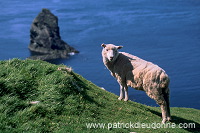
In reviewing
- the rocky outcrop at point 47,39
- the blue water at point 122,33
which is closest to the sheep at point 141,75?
the blue water at point 122,33

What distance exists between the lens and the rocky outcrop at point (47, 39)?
131375 millimetres

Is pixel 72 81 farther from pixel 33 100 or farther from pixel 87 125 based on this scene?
pixel 87 125

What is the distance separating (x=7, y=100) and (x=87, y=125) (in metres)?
3.19

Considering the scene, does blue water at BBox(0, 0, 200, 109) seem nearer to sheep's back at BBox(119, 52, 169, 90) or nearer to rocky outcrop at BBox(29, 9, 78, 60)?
rocky outcrop at BBox(29, 9, 78, 60)

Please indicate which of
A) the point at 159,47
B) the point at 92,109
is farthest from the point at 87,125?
the point at 159,47

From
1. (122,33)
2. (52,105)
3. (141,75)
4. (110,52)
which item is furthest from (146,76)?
(122,33)

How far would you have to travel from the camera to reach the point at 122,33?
13075 centimetres

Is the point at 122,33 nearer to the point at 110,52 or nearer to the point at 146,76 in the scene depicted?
the point at 110,52

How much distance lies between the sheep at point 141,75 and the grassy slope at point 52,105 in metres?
1.08

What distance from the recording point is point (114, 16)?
144 metres

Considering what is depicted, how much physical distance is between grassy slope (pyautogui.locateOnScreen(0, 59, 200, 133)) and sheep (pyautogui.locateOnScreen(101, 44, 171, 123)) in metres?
1.08

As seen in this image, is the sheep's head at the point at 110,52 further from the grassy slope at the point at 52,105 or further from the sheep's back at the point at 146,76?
the grassy slope at the point at 52,105

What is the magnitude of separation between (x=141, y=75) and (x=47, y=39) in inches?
4941

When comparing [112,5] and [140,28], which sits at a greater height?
[112,5]
